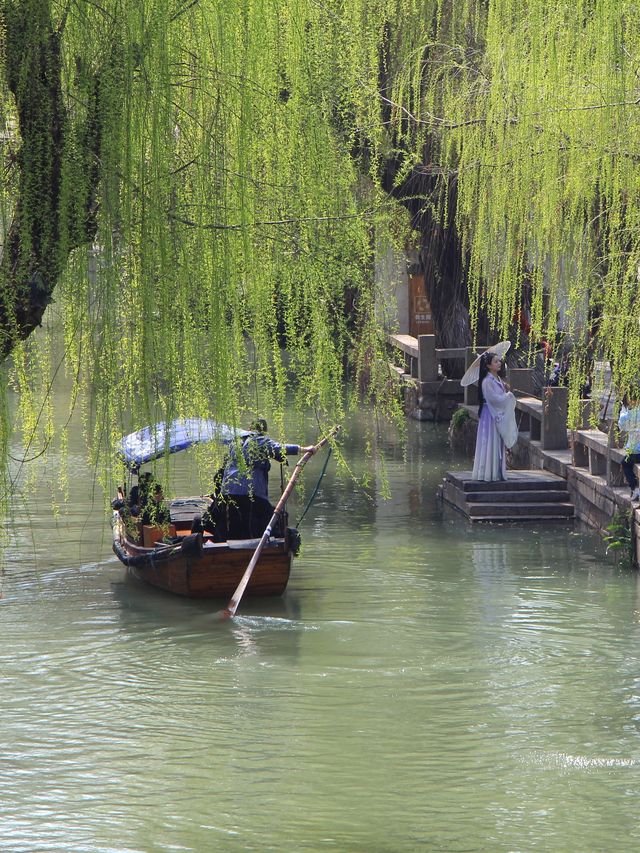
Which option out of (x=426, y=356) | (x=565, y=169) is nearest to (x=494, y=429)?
(x=565, y=169)

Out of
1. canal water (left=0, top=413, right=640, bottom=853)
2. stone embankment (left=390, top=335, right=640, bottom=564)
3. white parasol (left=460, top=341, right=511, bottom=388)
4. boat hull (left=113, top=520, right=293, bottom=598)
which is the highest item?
white parasol (left=460, top=341, right=511, bottom=388)

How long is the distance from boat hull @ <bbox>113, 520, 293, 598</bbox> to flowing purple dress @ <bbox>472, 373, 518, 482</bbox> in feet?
13.9

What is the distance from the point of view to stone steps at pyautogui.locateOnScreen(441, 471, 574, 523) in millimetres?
16469

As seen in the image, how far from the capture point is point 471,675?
35.0ft

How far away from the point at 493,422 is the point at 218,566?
16.1 ft

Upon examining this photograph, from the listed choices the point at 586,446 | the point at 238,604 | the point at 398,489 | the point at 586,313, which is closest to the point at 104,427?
the point at 586,313

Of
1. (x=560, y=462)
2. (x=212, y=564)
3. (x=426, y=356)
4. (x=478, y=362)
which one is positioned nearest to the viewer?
(x=212, y=564)

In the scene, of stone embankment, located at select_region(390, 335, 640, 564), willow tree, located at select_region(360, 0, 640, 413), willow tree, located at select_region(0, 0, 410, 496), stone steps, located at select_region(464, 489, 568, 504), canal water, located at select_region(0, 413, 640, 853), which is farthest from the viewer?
stone steps, located at select_region(464, 489, 568, 504)

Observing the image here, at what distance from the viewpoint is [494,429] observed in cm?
1652

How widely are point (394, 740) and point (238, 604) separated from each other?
153 inches

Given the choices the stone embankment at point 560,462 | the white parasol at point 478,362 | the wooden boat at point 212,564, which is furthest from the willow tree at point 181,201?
the white parasol at point 478,362

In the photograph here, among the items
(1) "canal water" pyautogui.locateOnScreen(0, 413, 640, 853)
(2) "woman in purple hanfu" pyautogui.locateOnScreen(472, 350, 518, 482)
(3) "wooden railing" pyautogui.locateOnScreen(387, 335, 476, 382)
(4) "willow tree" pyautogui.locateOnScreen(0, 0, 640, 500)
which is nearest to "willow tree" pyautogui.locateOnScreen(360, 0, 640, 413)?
(4) "willow tree" pyautogui.locateOnScreen(0, 0, 640, 500)

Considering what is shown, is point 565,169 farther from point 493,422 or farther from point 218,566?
point 493,422

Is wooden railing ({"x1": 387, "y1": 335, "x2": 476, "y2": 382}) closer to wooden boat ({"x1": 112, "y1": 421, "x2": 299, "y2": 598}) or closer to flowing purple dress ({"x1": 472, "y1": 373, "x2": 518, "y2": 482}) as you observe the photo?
flowing purple dress ({"x1": 472, "y1": 373, "x2": 518, "y2": 482})
